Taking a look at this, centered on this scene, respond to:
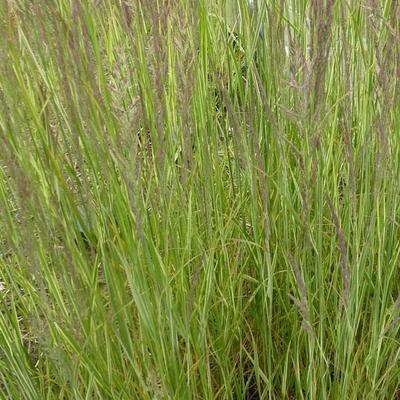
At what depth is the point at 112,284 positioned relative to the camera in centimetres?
98

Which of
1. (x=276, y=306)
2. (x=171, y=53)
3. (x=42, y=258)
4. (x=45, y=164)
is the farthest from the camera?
(x=276, y=306)

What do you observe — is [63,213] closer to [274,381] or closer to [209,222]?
[209,222]

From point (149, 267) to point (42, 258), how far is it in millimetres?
196

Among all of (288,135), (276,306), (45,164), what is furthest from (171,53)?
(276,306)

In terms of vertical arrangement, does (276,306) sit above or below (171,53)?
below

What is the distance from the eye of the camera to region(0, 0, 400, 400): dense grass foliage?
851 millimetres

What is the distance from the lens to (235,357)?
4.16 feet

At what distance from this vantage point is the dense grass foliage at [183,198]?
0.85 metres

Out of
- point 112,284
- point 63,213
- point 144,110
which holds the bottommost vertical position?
point 112,284

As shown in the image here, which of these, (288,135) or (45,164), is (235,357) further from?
(45,164)

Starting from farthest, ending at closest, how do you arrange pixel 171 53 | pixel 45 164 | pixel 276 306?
pixel 276 306
pixel 171 53
pixel 45 164

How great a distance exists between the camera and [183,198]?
0.97 metres

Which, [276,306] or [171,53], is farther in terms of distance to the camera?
[276,306]

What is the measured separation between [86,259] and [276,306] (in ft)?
1.63
